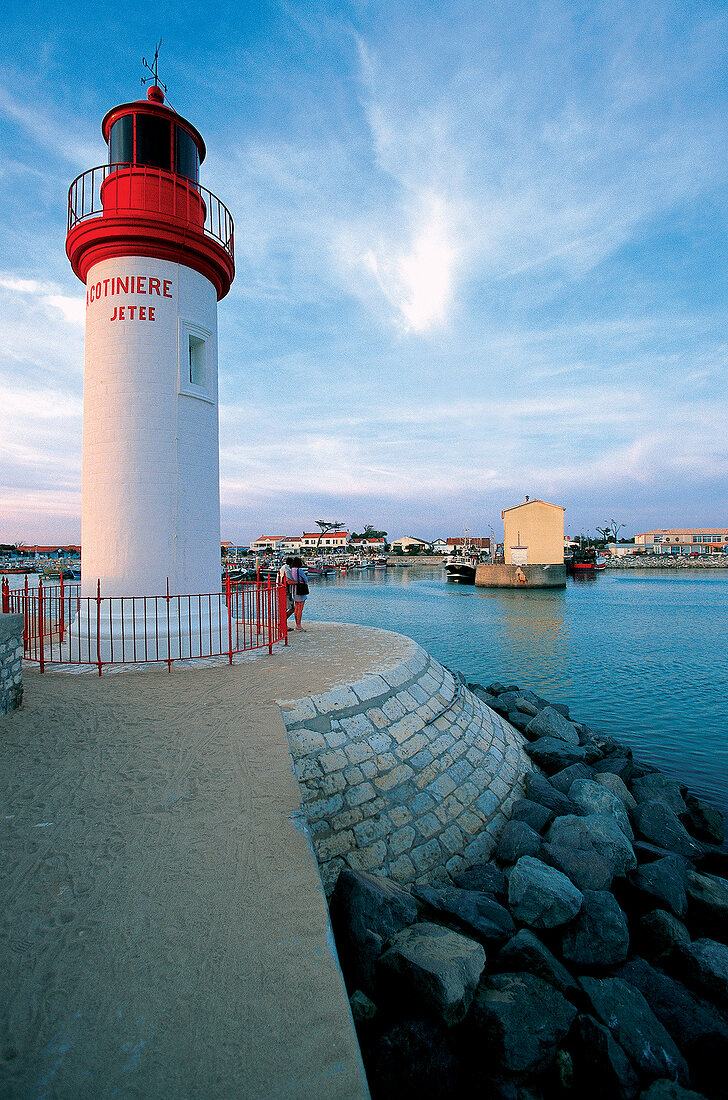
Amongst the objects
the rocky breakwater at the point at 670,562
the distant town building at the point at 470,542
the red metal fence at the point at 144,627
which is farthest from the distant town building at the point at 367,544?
the red metal fence at the point at 144,627

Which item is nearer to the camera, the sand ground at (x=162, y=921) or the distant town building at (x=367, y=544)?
the sand ground at (x=162, y=921)

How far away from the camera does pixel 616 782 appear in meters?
7.86

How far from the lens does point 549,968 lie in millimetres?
4070

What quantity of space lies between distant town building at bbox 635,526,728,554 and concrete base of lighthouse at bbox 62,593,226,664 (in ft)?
468

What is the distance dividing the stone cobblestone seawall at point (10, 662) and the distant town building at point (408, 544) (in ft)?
470

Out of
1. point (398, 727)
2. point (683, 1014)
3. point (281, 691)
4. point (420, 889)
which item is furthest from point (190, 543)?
point (683, 1014)

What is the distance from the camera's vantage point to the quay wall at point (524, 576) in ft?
196

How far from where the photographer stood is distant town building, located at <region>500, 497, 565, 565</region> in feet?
212

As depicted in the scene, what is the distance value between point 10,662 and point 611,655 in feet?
67.3

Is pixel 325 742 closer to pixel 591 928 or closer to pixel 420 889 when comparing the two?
pixel 420 889

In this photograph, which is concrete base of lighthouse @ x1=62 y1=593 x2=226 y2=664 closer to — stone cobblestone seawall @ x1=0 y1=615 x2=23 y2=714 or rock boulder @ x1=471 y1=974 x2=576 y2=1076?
stone cobblestone seawall @ x1=0 y1=615 x2=23 y2=714

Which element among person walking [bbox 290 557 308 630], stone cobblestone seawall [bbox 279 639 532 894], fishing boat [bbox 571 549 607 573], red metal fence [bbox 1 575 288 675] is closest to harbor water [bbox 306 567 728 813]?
stone cobblestone seawall [bbox 279 639 532 894]

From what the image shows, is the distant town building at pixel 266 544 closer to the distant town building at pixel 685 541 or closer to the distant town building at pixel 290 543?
the distant town building at pixel 290 543

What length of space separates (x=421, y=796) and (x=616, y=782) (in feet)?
11.5
